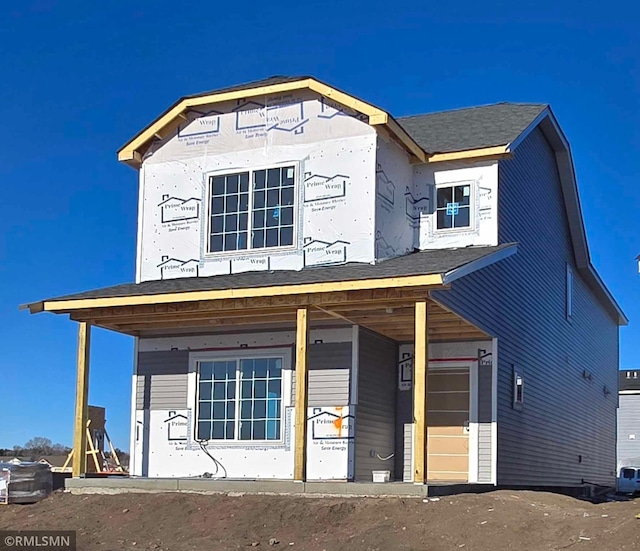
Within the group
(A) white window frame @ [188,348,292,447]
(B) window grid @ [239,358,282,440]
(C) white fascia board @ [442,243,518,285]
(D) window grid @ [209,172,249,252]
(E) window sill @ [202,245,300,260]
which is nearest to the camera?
(C) white fascia board @ [442,243,518,285]

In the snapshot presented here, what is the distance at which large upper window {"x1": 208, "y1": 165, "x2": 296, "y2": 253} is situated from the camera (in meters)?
17.2

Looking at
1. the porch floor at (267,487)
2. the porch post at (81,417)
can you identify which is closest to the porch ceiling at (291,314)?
the porch post at (81,417)

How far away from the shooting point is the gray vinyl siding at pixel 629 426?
4409cm

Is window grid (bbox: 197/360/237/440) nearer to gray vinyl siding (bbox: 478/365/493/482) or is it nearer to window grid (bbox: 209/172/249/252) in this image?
window grid (bbox: 209/172/249/252)

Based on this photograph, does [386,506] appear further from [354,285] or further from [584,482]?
[584,482]

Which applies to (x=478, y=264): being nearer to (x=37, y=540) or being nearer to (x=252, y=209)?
(x=252, y=209)

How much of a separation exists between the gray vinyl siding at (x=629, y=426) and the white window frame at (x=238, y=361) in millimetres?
31382

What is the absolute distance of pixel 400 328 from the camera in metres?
16.8

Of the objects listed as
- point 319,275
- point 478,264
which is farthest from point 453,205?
point 319,275

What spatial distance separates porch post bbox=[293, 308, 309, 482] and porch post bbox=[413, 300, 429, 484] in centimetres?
176

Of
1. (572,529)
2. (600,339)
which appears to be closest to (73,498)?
(572,529)

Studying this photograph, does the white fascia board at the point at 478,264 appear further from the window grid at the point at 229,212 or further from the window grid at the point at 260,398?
the window grid at the point at 229,212

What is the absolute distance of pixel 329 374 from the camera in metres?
16.5

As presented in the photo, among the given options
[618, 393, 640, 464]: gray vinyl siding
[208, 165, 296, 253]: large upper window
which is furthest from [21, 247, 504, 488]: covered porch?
[618, 393, 640, 464]: gray vinyl siding
